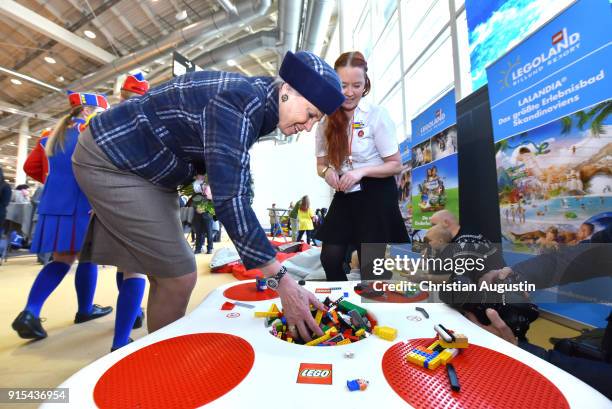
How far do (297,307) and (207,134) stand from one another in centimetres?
46

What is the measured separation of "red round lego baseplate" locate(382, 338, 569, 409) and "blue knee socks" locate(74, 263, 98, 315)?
5.17 ft

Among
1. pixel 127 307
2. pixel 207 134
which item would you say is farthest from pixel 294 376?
pixel 127 307

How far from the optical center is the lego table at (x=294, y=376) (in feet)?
1.47

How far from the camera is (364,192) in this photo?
47.2 inches

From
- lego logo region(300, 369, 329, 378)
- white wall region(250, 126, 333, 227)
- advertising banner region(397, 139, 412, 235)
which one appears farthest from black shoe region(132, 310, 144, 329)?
white wall region(250, 126, 333, 227)

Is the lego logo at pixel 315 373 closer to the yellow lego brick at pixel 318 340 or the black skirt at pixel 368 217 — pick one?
the yellow lego brick at pixel 318 340

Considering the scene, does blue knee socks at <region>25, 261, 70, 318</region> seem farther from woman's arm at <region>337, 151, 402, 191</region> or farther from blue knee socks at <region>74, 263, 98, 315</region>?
woman's arm at <region>337, 151, 402, 191</region>

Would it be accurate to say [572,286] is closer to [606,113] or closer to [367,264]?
[606,113]

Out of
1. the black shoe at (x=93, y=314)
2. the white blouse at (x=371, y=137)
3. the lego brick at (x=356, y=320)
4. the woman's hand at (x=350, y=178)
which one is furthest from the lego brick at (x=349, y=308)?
the black shoe at (x=93, y=314)

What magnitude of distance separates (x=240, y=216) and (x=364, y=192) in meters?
0.67

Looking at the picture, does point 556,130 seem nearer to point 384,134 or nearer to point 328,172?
point 384,134

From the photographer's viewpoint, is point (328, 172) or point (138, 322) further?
point (138, 322)

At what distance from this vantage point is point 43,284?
4.42ft

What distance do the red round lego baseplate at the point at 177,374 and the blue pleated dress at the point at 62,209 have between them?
42.8 inches
